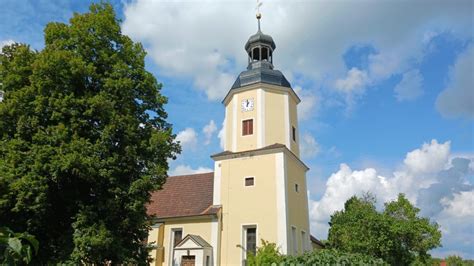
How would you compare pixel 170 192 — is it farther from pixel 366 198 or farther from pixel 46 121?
pixel 366 198

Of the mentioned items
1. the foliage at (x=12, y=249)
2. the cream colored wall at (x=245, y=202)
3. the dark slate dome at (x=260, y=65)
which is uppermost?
the dark slate dome at (x=260, y=65)

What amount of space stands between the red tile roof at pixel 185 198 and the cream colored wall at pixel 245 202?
1.14 meters

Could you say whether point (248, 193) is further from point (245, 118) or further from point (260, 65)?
point (260, 65)

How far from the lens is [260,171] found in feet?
73.0

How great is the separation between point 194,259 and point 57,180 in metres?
10.9

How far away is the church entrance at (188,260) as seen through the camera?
2145 centimetres

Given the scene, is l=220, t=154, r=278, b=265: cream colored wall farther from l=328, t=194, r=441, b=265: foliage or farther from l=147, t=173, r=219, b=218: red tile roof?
l=328, t=194, r=441, b=265: foliage

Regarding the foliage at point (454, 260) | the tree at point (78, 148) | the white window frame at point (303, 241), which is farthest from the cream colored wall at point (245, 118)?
the foliage at point (454, 260)

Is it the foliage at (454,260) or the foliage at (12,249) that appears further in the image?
the foliage at (454,260)

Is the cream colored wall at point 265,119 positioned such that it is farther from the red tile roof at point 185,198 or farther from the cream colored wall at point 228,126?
the red tile roof at point 185,198

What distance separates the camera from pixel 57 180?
41.3 ft

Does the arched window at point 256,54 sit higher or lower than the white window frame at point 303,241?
higher

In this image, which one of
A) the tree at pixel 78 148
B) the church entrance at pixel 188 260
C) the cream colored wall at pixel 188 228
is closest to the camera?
the tree at pixel 78 148

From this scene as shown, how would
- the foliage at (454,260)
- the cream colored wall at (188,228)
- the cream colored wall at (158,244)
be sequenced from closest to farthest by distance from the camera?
1. the cream colored wall at (188,228)
2. the cream colored wall at (158,244)
3. the foliage at (454,260)
